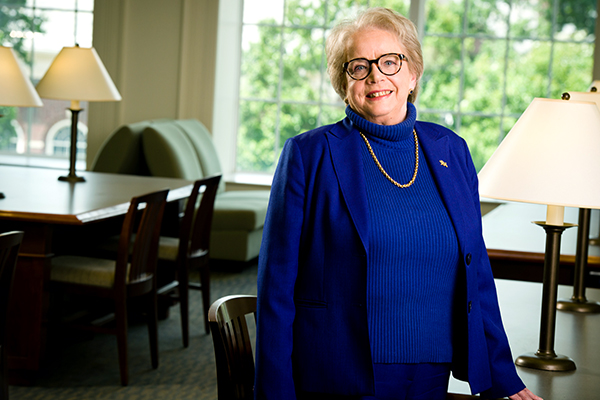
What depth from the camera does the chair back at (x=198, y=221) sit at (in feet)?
12.6

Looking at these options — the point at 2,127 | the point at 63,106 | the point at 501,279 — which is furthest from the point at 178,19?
the point at 501,279

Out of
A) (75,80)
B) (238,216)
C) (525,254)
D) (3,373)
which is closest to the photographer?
(3,373)

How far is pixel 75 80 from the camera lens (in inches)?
163

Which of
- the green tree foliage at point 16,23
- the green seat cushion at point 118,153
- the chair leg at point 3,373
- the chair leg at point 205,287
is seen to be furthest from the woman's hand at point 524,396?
the green tree foliage at point 16,23

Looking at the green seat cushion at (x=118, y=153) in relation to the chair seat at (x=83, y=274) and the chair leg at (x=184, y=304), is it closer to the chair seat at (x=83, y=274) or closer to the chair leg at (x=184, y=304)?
the chair leg at (x=184, y=304)

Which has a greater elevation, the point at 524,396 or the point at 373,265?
the point at 373,265

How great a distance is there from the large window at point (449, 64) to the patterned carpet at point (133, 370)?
3.80 m

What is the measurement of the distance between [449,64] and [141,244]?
502cm

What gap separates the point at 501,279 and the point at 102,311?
247 cm

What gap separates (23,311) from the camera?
10.3 ft

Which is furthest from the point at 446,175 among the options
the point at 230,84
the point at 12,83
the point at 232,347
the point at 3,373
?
the point at 230,84

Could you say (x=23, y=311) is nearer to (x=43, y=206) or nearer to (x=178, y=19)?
(x=43, y=206)

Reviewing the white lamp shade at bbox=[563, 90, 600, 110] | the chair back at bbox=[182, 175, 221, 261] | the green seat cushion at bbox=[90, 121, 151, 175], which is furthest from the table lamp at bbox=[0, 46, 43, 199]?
the white lamp shade at bbox=[563, 90, 600, 110]

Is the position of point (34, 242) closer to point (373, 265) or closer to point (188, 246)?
point (188, 246)
